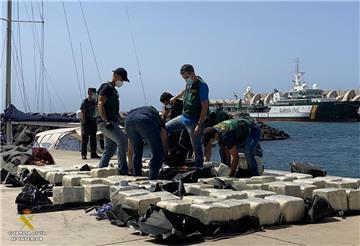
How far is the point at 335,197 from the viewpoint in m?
6.77

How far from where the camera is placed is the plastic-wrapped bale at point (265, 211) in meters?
5.96

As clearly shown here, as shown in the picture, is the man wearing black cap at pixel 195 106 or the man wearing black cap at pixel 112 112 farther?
the man wearing black cap at pixel 112 112

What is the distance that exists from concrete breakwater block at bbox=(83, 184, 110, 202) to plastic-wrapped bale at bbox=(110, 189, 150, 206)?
0.54 meters

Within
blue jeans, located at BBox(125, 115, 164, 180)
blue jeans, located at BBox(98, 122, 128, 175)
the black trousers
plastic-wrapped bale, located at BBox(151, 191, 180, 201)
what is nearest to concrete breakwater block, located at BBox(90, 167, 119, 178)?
blue jeans, located at BBox(98, 122, 128, 175)

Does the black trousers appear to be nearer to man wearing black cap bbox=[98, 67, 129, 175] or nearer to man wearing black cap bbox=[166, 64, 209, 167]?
man wearing black cap bbox=[98, 67, 129, 175]

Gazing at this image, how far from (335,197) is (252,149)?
217 cm

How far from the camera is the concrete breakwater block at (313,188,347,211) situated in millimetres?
6742

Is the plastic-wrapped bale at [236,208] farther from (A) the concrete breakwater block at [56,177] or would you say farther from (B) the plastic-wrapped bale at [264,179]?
(A) the concrete breakwater block at [56,177]

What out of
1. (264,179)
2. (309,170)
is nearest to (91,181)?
(264,179)

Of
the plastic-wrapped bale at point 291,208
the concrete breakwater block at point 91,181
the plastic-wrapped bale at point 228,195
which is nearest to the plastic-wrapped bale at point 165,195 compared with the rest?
the plastic-wrapped bale at point 228,195

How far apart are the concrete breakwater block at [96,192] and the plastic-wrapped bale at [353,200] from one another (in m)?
3.24

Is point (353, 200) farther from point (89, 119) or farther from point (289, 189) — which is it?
point (89, 119)

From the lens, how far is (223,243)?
207 inches

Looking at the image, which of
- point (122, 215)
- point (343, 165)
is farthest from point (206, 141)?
point (343, 165)
